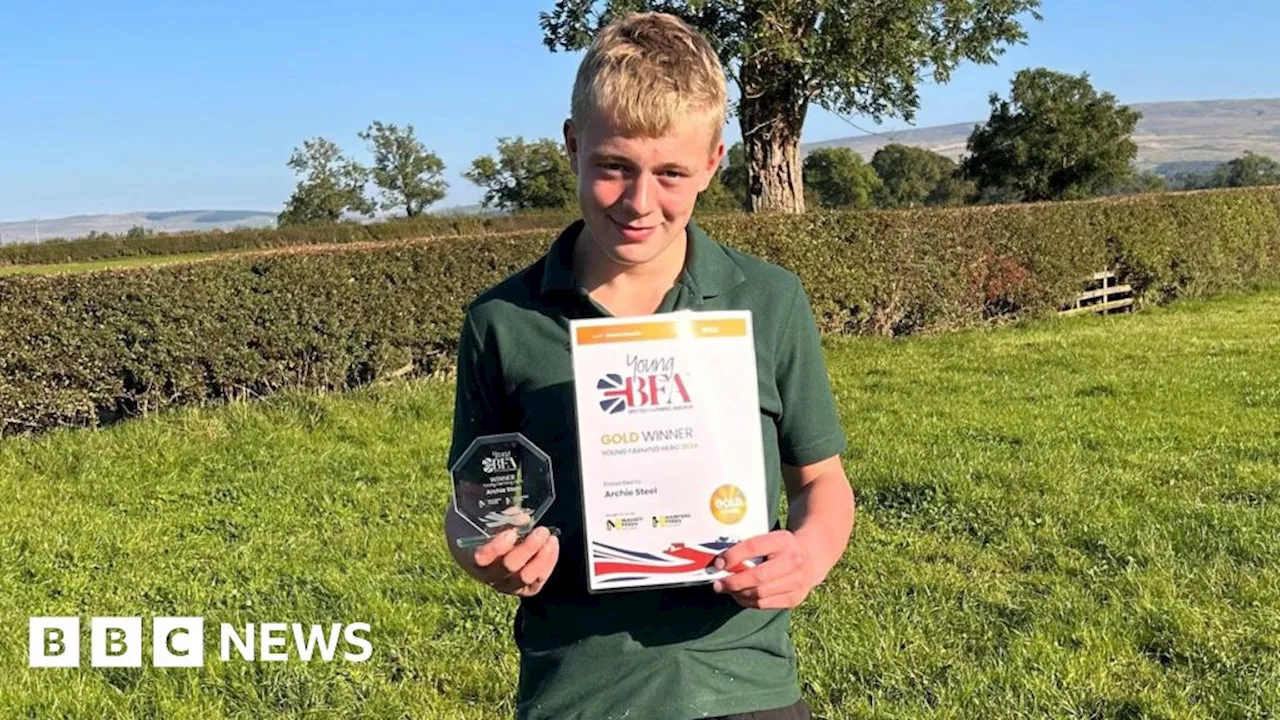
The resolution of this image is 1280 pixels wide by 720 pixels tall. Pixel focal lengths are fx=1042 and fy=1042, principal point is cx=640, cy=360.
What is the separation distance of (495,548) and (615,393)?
28cm

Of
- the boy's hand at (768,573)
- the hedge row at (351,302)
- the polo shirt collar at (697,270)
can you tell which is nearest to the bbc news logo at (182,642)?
the polo shirt collar at (697,270)

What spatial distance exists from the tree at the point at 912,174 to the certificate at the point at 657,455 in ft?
242

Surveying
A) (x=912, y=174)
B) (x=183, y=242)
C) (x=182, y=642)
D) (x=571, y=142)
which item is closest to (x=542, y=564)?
(x=571, y=142)

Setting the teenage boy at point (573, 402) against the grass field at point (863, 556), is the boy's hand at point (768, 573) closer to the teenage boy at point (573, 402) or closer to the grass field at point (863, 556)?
the teenage boy at point (573, 402)

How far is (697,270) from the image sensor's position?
5.57 ft

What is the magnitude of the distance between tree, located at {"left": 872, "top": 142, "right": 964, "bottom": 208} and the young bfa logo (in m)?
73.9

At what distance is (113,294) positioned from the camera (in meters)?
8.65

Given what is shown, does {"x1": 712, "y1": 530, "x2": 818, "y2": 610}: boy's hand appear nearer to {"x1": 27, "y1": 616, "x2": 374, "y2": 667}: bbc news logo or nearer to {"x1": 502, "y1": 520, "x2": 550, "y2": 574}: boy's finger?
{"x1": 502, "y1": 520, "x2": 550, "y2": 574}: boy's finger

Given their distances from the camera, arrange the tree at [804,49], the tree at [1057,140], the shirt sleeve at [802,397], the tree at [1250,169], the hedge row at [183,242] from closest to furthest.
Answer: the shirt sleeve at [802,397]
the tree at [804,49]
the tree at [1057,140]
the hedge row at [183,242]
the tree at [1250,169]

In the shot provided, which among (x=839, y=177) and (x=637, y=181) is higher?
(x=839, y=177)

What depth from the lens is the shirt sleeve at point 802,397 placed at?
1.68 metres

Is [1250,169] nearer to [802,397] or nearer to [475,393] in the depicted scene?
[802,397]

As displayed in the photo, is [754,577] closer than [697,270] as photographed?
Yes

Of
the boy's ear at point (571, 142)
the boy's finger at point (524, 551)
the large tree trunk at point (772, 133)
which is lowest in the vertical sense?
the boy's finger at point (524, 551)
